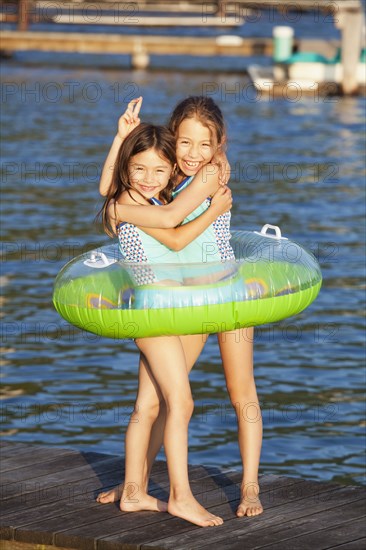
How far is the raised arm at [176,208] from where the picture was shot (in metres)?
5.26

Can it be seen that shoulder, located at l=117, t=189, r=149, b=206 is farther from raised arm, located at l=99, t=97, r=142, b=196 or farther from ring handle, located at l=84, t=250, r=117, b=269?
ring handle, located at l=84, t=250, r=117, b=269

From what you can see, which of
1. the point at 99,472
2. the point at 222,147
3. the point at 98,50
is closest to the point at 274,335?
the point at 99,472

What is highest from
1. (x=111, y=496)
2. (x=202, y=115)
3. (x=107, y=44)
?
(x=202, y=115)

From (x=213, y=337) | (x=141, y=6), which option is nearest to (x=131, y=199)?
(x=213, y=337)

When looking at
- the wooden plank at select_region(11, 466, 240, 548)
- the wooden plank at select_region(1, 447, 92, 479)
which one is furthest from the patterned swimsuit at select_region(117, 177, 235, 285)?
the wooden plank at select_region(1, 447, 92, 479)

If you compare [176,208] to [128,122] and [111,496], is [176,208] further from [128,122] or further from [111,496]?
[111,496]

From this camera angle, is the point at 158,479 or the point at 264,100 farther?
the point at 264,100

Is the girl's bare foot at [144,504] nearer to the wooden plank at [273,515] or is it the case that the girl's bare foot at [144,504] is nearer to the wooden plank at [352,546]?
the wooden plank at [273,515]

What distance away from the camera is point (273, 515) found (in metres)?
5.61

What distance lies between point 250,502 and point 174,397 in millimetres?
630

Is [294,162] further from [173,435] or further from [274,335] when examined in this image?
[173,435]

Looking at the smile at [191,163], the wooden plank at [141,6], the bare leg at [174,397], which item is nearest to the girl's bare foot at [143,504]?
the bare leg at [174,397]

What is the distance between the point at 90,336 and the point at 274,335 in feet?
4.97

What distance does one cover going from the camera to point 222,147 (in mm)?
5500
